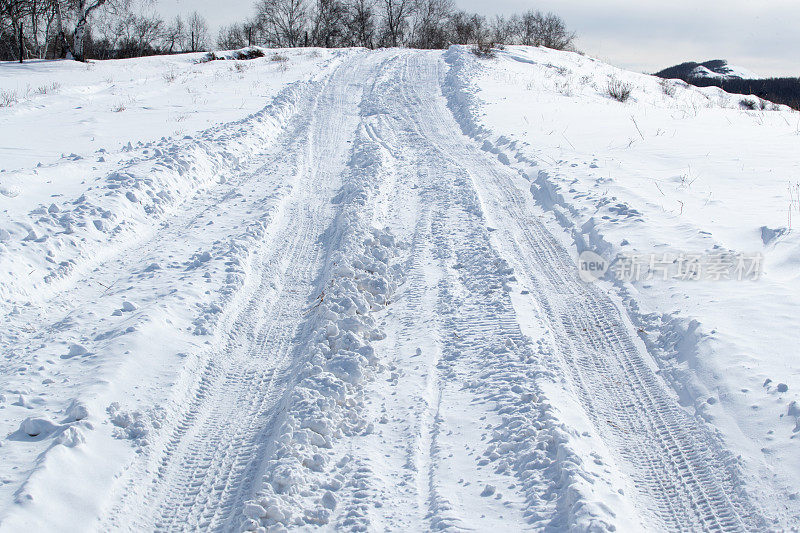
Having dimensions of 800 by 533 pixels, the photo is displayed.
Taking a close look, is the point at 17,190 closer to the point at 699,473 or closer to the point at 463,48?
the point at 699,473

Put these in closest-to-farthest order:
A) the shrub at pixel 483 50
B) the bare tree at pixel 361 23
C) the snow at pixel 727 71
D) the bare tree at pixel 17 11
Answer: the shrub at pixel 483 50, the bare tree at pixel 17 11, the bare tree at pixel 361 23, the snow at pixel 727 71

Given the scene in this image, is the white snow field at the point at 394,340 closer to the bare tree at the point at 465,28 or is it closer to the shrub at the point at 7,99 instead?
the shrub at the point at 7,99

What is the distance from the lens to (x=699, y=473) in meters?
3.35

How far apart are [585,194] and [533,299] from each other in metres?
3.10

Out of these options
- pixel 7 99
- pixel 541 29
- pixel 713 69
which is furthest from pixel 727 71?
pixel 7 99

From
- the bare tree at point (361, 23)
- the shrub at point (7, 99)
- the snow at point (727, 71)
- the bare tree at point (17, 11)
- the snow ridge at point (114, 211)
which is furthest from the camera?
the snow at point (727, 71)

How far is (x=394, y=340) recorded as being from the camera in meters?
4.75

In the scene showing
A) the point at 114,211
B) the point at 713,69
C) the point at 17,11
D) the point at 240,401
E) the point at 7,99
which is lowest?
the point at 240,401

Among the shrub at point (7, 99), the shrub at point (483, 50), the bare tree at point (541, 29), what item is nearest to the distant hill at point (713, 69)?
the bare tree at point (541, 29)

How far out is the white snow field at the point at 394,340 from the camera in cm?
316

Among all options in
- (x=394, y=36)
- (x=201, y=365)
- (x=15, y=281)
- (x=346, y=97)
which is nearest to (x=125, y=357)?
(x=201, y=365)

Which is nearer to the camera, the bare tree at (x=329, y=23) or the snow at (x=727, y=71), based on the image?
the bare tree at (x=329, y=23)

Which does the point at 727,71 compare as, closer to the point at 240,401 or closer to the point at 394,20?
the point at 394,20

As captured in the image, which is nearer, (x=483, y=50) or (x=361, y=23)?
(x=483, y=50)
